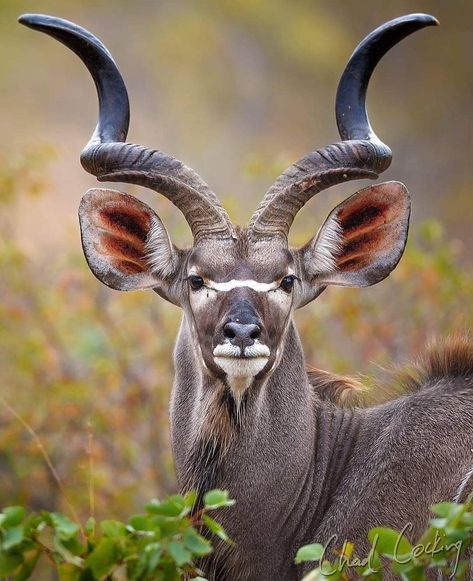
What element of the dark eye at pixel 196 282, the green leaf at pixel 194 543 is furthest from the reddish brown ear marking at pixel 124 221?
the green leaf at pixel 194 543

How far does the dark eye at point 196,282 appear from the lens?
21.6 ft

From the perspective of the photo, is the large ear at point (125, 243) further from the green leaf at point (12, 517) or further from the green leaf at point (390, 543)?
the green leaf at point (390, 543)

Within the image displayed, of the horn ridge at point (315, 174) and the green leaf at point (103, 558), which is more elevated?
the horn ridge at point (315, 174)

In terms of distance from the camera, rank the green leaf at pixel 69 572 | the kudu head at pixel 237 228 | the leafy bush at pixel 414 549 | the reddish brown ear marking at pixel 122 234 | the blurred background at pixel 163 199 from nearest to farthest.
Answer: the leafy bush at pixel 414 549 → the green leaf at pixel 69 572 → the kudu head at pixel 237 228 → the reddish brown ear marking at pixel 122 234 → the blurred background at pixel 163 199

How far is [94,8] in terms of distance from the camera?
2403cm

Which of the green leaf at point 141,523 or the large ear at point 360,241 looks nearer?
the green leaf at point 141,523

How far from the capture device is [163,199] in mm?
12906

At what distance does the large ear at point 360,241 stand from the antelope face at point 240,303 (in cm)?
32

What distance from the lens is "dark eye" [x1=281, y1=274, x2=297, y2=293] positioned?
6656 millimetres

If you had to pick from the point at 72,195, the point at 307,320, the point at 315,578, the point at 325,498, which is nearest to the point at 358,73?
the point at 325,498

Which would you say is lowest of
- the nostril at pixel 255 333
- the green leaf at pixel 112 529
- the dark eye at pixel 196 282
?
the green leaf at pixel 112 529

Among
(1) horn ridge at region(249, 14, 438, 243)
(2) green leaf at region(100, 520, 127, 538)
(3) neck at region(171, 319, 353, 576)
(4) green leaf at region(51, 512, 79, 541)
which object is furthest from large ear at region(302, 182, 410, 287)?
(4) green leaf at region(51, 512, 79, 541)

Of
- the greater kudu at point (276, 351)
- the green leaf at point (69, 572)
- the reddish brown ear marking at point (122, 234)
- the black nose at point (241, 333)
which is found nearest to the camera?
the green leaf at point (69, 572)

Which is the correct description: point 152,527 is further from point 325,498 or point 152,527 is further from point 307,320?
point 307,320
